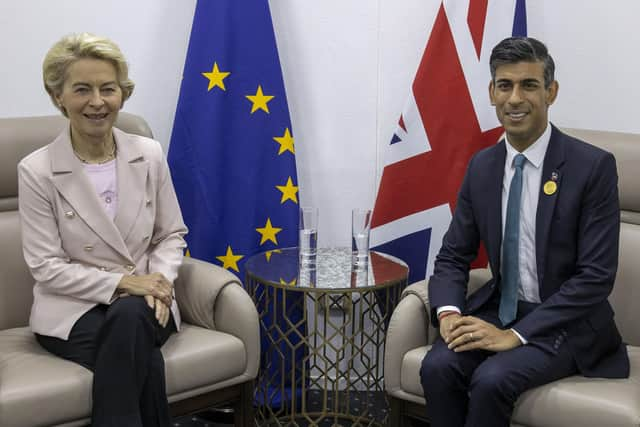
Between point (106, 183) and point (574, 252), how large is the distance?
1376 mm

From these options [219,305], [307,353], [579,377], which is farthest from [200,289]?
[579,377]

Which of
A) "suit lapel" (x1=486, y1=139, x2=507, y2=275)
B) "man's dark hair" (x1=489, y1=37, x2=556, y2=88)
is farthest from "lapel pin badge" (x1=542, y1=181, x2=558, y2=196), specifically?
"man's dark hair" (x1=489, y1=37, x2=556, y2=88)

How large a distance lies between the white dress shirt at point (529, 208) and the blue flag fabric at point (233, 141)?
0.92 m

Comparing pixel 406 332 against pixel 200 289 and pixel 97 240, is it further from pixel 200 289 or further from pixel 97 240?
pixel 97 240

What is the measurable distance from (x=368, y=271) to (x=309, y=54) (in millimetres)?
924

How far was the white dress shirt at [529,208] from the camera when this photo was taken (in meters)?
2.41

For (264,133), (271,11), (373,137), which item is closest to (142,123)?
(264,133)

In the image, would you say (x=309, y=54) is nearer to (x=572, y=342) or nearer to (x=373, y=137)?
(x=373, y=137)

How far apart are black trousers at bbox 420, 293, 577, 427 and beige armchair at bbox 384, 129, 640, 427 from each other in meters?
0.04

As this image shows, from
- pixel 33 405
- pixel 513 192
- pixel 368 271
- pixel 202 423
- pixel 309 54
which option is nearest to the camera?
pixel 33 405

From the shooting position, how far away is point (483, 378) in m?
2.21

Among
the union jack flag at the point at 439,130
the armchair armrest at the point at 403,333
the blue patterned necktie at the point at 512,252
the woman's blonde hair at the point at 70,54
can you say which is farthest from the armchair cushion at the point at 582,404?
the woman's blonde hair at the point at 70,54

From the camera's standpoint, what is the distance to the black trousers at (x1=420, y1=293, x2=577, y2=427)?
7.20ft

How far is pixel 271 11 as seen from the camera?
126 inches
